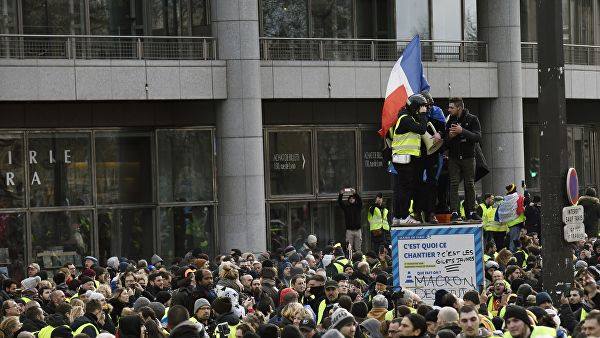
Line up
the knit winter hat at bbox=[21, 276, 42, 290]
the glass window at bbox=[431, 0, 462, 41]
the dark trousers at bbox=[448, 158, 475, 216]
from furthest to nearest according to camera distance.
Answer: the glass window at bbox=[431, 0, 462, 41]
the knit winter hat at bbox=[21, 276, 42, 290]
the dark trousers at bbox=[448, 158, 475, 216]

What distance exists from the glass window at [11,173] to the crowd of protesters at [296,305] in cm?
898

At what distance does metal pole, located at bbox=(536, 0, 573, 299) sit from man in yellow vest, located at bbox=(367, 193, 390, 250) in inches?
693

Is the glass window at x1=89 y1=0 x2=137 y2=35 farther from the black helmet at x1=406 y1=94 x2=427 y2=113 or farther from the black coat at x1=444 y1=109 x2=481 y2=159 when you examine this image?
the black helmet at x1=406 y1=94 x2=427 y2=113

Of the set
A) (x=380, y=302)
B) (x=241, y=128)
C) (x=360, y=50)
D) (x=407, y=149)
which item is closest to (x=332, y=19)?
(x=360, y=50)

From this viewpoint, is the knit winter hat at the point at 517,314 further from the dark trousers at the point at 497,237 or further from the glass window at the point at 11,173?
the glass window at the point at 11,173

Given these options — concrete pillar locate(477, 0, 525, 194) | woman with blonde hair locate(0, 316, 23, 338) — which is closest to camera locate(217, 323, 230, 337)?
woman with blonde hair locate(0, 316, 23, 338)

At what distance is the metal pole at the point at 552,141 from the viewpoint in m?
17.4

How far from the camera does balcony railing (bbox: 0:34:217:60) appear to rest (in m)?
32.4

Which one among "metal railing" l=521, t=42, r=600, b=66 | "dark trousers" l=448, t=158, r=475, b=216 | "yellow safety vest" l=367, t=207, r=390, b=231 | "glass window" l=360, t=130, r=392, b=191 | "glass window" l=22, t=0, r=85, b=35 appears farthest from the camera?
"metal railing" l=521, t=42, r=600, b=66

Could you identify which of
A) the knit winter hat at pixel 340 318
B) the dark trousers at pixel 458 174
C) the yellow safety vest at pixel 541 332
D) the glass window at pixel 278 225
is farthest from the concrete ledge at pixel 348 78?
the yellow safety vest at pixel 541 332

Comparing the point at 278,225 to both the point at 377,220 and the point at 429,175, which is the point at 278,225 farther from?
the point at 429,175

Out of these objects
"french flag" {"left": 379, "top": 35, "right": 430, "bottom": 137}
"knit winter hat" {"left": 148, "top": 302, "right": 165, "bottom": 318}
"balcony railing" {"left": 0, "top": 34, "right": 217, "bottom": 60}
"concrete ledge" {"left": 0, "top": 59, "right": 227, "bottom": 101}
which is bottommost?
"knit winter hat" {"left": 148, "top": 302, "right": 165, "bottom": 318}

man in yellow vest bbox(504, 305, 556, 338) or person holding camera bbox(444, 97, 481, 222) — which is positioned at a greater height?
person holding camera bbox(444, 97, 481, 222)

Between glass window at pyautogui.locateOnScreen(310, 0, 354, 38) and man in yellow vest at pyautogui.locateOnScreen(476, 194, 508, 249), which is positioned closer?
man in yellow vest at pyautogui.locateOnScreen(476, 194, 508, 249)
